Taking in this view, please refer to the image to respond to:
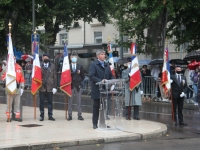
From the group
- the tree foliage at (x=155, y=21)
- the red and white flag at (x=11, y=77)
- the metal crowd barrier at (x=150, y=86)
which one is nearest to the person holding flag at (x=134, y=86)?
the red and white flag at (x=11, y=77)

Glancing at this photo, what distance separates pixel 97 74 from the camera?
1271 cm

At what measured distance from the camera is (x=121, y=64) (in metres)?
29.2

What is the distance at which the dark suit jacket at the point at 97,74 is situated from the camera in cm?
1258

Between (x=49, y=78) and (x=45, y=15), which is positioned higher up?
(x=45, y=15)

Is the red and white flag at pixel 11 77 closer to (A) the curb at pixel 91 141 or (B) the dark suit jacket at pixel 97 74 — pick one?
(B) the dark suit jacket at pixel 97 74

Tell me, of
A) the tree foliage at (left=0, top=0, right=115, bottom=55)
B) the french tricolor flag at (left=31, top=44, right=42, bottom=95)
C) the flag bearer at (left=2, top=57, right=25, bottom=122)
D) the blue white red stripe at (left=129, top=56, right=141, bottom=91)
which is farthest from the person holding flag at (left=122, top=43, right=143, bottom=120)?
the tree foliage at (left=0, top=0, right=115, bottom=55)

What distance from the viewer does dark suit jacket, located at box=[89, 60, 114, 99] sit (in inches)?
495

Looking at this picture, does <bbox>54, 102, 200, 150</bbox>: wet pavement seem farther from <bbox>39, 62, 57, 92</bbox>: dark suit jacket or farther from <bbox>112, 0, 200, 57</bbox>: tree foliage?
<bbox>112, 0, 200, 57</bbox>: tree foliage

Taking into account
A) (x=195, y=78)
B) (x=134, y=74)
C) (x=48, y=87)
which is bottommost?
(x=48, y=87)

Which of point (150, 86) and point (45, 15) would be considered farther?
point (45, 15)

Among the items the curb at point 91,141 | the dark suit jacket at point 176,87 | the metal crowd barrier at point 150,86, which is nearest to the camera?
the curb at point 91,141

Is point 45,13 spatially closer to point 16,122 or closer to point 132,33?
point 132,33

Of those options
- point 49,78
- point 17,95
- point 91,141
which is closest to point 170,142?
point 91,141

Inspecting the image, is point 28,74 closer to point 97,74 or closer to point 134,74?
point 134,74
